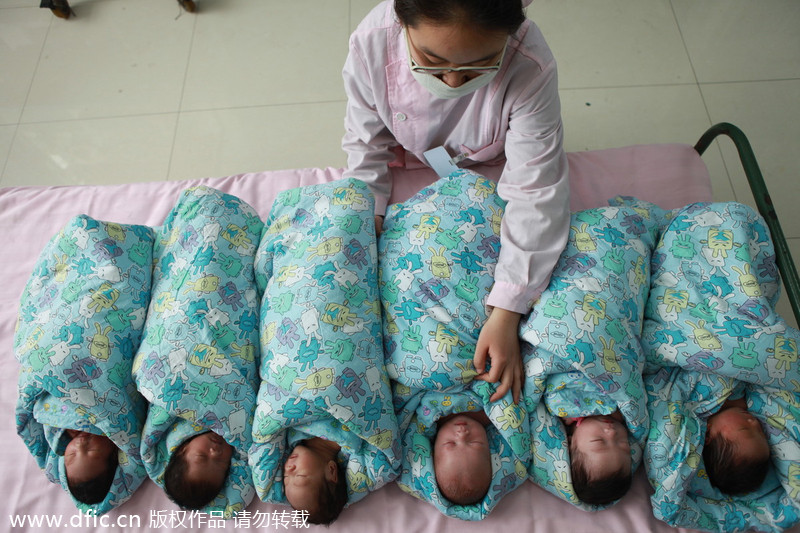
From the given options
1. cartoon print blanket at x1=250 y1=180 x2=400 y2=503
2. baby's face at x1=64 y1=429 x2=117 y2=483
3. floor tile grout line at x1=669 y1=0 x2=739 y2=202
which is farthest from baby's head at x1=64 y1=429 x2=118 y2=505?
floor tile grout line at x1=669 y1=0 x2=739 y2=202

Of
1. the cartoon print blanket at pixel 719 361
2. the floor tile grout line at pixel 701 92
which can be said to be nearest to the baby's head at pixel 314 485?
the cartoon print blanket at pixel 719 361

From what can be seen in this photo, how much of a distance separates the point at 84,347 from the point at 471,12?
1.02 metres

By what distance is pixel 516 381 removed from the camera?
45.6 inches

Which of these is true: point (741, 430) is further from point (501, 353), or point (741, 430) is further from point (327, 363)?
point (327, 363)

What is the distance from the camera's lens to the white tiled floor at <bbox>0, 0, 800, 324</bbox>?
196cm

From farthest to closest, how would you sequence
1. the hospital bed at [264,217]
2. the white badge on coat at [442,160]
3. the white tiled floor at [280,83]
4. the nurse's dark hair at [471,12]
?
1. the white tiled floor at [280,83]
2. the white badge on coat at [442,160]
3. the hospital bed at [264,217]
4. the nurse's dark hair at [471,12]

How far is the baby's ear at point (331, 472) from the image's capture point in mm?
1139

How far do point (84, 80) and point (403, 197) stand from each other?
1.55m

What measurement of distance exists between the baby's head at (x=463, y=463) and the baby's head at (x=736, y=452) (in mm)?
495

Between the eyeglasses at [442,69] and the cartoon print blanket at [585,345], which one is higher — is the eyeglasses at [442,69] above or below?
above

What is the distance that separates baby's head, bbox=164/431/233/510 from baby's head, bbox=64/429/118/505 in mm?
146

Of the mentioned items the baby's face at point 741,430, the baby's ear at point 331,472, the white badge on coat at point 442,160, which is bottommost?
the baby's ear at point 331,472

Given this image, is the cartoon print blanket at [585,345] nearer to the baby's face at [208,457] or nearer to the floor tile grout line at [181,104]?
the baby's face at [208,457]

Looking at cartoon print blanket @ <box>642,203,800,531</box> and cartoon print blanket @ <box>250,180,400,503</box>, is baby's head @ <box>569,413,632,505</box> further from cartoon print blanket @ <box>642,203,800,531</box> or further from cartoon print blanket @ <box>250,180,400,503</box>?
cartoon print blanket @ <box>250,180,400,503</box>
